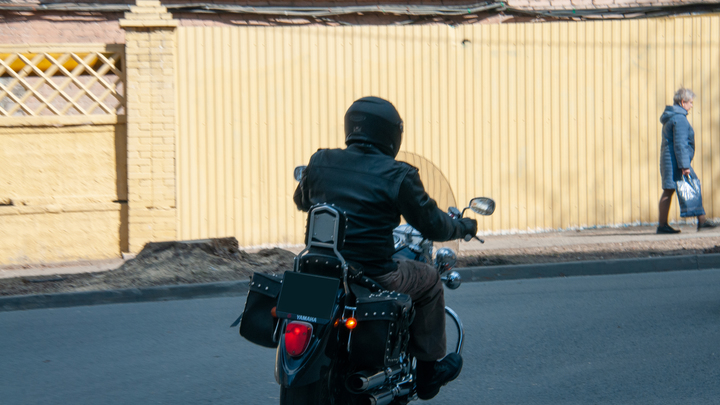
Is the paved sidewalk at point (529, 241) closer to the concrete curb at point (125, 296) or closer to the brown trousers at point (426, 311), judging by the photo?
the concrete curb at point (125, 296)

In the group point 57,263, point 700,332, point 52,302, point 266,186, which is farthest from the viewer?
point 266,186

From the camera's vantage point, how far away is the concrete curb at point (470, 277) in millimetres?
7832

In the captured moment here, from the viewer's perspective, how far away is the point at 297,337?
3.15m

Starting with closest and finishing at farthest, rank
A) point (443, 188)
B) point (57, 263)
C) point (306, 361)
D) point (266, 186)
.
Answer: point (306, 361) < point (443, 188) < point (57, 263) < point (266, 186)

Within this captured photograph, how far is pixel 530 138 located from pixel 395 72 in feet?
7.15

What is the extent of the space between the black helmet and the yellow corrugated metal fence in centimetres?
748

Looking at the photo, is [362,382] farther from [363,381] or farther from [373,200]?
[373,200]

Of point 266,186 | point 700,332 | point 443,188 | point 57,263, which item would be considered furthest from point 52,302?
point 700,332

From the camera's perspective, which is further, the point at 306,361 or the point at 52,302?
the point at 52,302

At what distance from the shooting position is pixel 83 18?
12727 mm

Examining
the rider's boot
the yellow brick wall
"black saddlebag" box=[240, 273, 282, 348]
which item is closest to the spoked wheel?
the rider's boot

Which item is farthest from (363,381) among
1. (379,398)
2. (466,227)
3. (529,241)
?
(529,241)

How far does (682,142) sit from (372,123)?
8.37 meters

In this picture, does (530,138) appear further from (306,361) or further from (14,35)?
(306,361)
